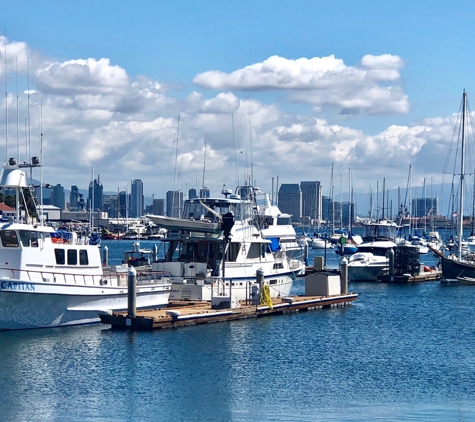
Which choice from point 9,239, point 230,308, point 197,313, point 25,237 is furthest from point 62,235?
point 230,308

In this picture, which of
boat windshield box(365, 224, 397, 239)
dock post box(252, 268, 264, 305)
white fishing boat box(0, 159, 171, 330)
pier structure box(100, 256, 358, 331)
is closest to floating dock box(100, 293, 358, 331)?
pier structure box(100, 256, 358, 331)

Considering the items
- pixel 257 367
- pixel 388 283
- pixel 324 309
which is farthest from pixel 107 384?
pixel 388 283

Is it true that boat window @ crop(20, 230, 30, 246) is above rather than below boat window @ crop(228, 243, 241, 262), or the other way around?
above

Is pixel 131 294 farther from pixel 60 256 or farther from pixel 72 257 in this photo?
pixel 60 256

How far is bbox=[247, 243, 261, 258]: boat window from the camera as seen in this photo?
2159 inches

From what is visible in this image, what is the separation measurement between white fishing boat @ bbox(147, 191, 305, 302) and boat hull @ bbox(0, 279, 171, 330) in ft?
12.9

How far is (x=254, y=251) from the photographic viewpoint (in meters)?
55.2

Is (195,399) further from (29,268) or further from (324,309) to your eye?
(324,309)

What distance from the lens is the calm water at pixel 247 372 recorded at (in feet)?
103

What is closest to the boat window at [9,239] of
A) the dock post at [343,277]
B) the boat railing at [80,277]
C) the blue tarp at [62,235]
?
the boat railing at [80,277]

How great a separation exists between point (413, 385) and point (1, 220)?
68.7 feet

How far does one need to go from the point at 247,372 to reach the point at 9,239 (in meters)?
13.6

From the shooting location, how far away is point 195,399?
1293 inches

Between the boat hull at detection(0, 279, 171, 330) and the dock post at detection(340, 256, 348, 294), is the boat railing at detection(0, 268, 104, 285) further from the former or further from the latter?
the dock post at detection(340, 256, 348, 294)
